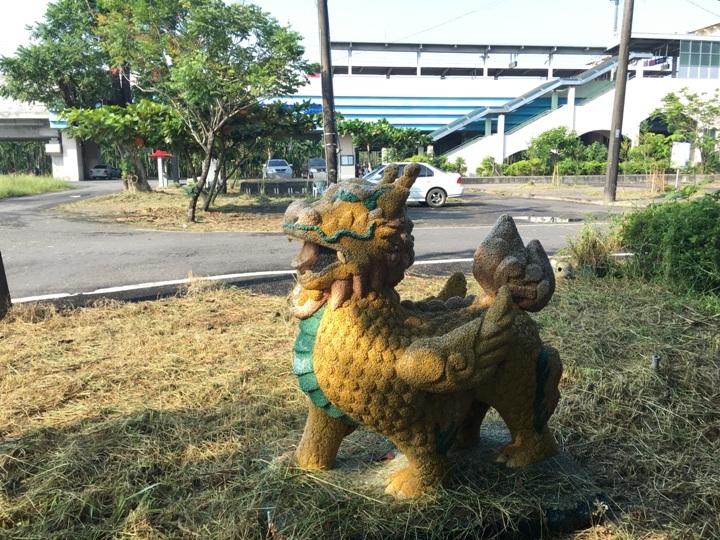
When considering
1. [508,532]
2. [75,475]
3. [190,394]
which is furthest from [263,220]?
[508,532]

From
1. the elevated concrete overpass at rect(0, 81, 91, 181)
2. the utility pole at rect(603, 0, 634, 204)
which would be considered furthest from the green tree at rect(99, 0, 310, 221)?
the elevated concrete overpass at rect(0, 81, 91, 181)

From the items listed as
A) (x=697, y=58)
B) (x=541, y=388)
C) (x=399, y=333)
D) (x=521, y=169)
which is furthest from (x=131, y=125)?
(x=697, y=58)

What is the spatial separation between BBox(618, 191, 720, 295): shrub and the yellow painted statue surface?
11.6ft

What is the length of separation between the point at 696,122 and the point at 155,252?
1070 inches

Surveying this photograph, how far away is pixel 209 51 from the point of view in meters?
10.7

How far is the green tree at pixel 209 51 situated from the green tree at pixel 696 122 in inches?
834

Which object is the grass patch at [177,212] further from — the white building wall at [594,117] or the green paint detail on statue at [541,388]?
the white building wall at [594,117]

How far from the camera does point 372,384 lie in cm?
193

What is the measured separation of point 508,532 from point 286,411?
146cm

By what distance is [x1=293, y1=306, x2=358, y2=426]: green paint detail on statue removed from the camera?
2033mm

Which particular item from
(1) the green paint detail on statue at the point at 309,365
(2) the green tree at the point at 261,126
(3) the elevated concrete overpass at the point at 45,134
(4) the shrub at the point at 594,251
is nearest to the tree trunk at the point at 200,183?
(2) the green tree at the point at 261,126

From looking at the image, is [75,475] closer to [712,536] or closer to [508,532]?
[508,532]

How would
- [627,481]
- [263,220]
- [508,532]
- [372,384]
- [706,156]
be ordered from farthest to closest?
[706,156] < [263,220] < [627,481] < [508,532] < [372,384]

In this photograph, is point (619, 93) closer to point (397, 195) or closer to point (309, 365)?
point (397, 195)
